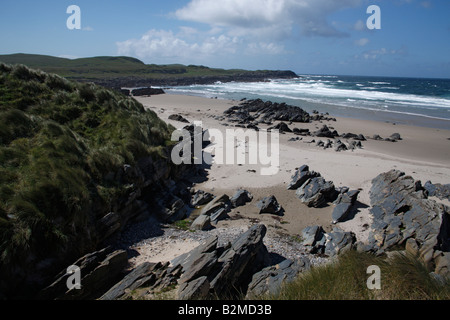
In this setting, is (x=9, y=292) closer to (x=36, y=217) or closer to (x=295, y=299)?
(x=36, y=217)

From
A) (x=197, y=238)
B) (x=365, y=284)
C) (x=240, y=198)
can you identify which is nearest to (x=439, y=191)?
(x=240, y=198)

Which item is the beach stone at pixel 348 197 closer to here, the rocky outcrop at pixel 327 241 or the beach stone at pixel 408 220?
the beach stone at pixel 408 220

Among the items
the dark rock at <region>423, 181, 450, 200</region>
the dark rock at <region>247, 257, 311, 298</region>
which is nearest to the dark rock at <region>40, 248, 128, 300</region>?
the dark rock at <region>247, 257, 311, 298</region>

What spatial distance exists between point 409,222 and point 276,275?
495 centimetres

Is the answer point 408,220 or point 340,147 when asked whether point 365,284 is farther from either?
point 340,147

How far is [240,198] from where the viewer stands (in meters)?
11.2

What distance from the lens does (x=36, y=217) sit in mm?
5980

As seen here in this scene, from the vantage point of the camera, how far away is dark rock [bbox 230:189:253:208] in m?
11.1

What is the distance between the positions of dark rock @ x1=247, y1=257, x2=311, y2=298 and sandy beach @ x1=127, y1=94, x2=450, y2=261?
1992mm

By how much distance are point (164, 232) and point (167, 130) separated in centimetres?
842

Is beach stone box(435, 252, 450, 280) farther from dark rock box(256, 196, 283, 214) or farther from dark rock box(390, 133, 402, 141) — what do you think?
dark rock box(390, 133, 402, 141)

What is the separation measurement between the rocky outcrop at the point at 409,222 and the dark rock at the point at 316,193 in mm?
1614

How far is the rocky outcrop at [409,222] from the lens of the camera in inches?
278

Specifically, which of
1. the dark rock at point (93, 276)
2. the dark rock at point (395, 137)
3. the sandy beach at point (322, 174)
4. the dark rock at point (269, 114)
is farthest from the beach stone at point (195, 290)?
the dark rock at point (269, 114)
